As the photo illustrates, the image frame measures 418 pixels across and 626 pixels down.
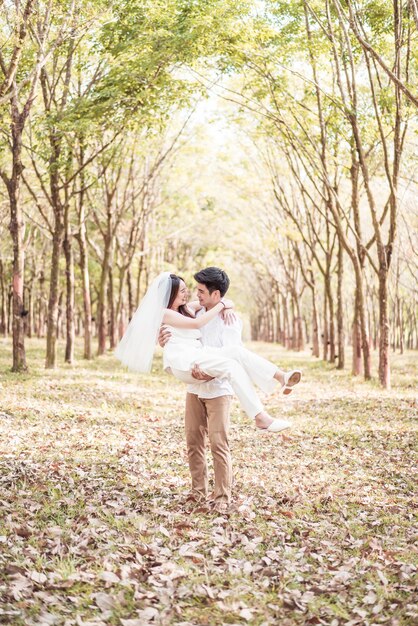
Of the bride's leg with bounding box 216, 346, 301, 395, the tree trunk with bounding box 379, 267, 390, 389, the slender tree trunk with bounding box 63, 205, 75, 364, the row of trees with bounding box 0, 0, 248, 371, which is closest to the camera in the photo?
the bride's leg with bounding box 216, 346, 301, 395

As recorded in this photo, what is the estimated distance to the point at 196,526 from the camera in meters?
6.82

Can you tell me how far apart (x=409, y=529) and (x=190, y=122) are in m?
25.1

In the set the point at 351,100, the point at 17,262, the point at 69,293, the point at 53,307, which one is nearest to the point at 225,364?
the point at 351,100

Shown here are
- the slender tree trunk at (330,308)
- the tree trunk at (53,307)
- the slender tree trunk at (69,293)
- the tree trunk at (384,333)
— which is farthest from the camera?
the slender tree trunk at (330,308)

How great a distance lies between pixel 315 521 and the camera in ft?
23.6

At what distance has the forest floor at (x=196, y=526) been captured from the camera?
16.3 feet

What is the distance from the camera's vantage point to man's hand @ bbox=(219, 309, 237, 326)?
7.21 m

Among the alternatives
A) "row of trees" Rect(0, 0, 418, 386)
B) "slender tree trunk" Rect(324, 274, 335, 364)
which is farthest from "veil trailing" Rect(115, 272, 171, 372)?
"slender tree trunk" Rect(324, 274, 335, 364)

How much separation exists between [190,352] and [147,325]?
1.89ft

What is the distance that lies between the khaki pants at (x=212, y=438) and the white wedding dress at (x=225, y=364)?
30cm

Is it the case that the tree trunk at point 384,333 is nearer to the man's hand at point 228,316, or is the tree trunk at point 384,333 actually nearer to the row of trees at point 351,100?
A: the row of trees at point 351,100

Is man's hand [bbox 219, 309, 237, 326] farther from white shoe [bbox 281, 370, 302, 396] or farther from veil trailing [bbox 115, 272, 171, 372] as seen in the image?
white shoe [bbox 281, 370, 302, 396]

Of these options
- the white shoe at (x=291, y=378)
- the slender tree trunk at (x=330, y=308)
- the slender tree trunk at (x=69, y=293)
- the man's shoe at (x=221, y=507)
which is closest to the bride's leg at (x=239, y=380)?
the white shoe at (x=291, y=378)

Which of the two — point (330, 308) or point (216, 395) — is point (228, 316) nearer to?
point (216, 395)
